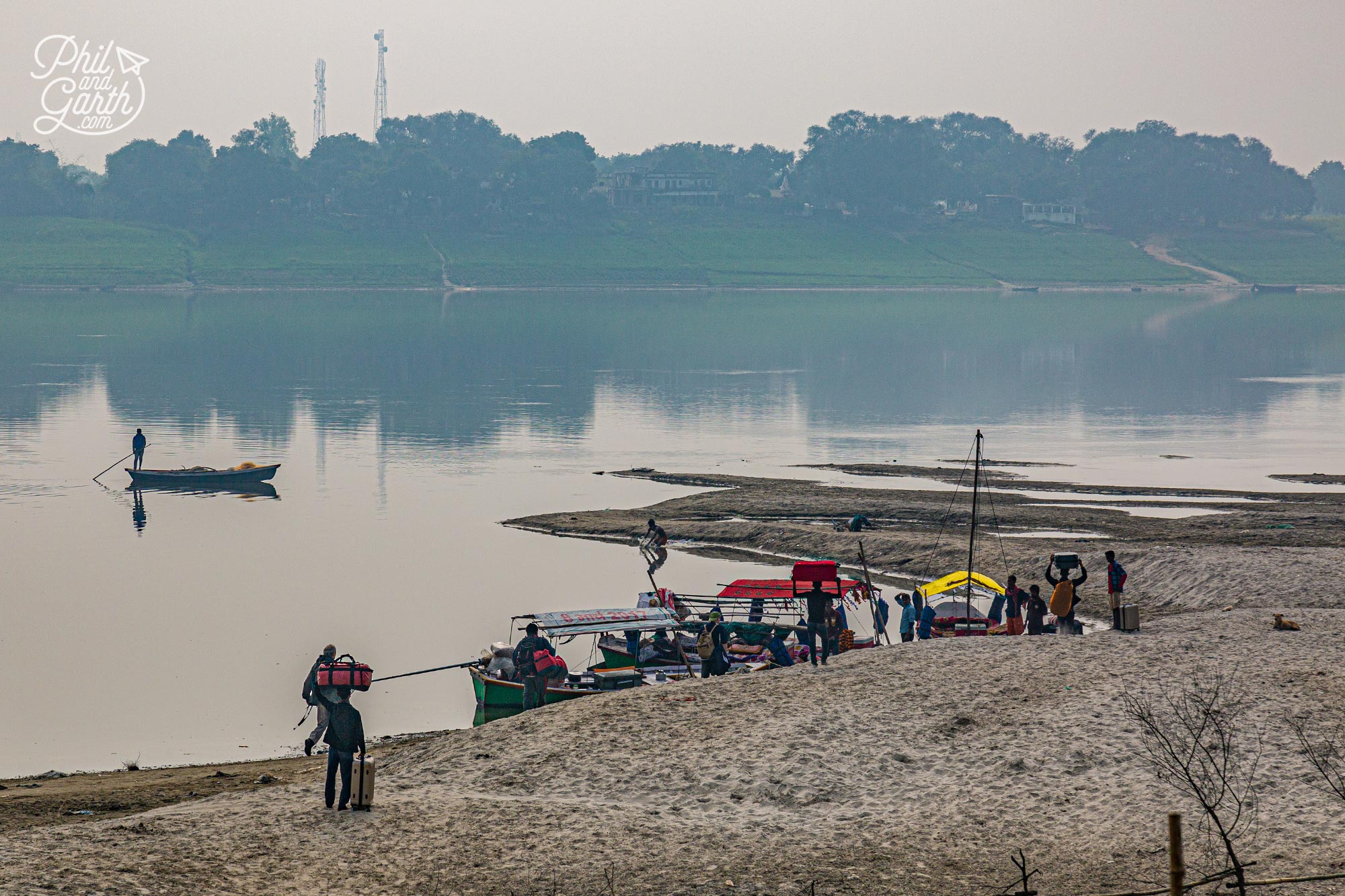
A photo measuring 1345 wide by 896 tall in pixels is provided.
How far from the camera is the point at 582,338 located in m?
147

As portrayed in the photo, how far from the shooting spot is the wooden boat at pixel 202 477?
5994 cm

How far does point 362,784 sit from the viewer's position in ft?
60.6

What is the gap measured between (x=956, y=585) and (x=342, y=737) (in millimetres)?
18285

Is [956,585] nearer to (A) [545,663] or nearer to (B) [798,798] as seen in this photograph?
(A) [545,663]

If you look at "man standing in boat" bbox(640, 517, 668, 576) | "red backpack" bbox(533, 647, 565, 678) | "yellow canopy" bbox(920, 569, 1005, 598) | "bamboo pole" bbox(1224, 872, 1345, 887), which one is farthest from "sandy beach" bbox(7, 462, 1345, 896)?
"man standing in boat" bbox(640, 517, 668, 576)

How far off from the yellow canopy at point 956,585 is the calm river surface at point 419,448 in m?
8.32

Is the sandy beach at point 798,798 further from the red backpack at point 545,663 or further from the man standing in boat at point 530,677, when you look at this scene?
the red backpack at point 545,663

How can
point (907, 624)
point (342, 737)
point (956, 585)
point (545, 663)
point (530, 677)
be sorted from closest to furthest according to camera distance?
1. point (342, 737)
2. point (530, 677)
3. point (545, 663)
4. point (907, 624)
5. point (956, 585)

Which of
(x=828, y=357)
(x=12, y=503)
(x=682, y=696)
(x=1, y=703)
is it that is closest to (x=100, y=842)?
(x=682, y=696)

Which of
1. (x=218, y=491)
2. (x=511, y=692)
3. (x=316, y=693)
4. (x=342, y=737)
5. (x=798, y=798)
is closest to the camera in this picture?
(x=342, y=737)

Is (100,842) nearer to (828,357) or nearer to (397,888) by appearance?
(397,888)

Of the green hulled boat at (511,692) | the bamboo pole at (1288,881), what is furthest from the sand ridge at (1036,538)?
the bamboo pole at (1288,881)

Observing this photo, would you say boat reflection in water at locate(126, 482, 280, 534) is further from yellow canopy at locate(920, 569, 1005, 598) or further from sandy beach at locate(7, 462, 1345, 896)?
sandy beach at locate(7, 462, 1345, 896)

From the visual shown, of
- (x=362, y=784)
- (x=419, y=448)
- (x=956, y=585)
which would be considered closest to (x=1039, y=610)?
(x=956, y=585)
